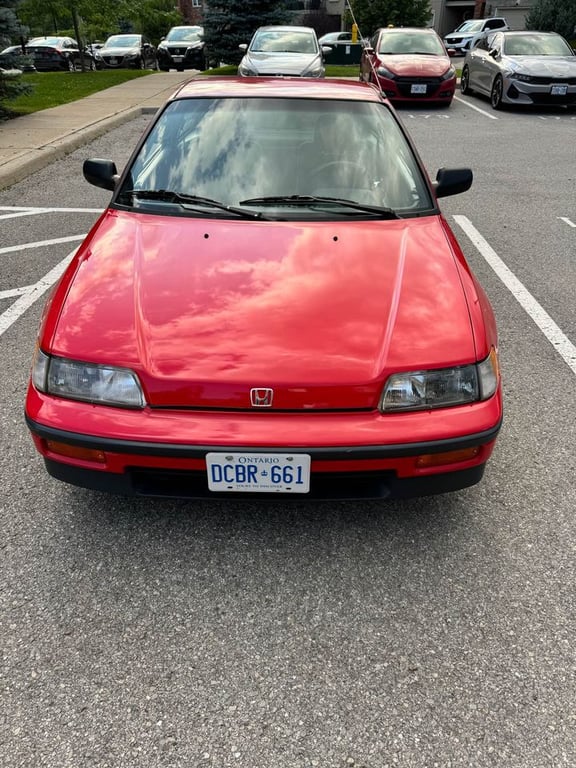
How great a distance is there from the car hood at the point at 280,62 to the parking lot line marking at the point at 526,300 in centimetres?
745

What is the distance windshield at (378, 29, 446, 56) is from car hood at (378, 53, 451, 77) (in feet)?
1.34

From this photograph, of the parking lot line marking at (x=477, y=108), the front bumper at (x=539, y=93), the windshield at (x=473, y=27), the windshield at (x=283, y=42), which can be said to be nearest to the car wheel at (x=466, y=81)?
the parking lot line marking at (x=477, y=108)

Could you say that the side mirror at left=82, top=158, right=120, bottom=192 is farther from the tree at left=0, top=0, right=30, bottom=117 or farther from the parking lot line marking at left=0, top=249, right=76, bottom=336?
the tree at left=0, top=0, right=30, bottom=117

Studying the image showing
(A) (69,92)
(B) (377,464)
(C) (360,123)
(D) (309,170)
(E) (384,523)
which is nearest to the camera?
(B) (377,464)

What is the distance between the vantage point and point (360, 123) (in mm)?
3393

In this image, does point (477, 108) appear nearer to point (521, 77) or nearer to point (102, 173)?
point (521, 77)

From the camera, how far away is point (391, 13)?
3356 cm

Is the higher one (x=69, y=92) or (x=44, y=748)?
(x=44, y=748)

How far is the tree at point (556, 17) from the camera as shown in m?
24.7

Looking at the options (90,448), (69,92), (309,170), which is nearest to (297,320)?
(90,448)

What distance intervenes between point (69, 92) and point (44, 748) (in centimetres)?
1554

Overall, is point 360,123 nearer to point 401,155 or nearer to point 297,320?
point 401,155

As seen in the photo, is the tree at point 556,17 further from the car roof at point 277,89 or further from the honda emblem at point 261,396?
the honda emblem at point 261,396

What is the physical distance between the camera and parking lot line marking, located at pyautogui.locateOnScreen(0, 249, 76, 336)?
4098mm
